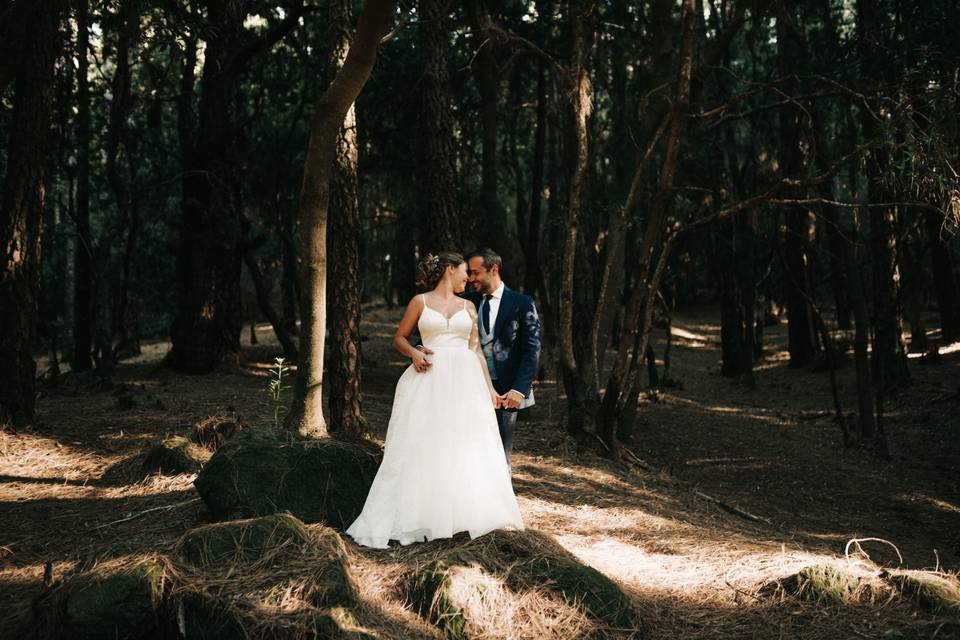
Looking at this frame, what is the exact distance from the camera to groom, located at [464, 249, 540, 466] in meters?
6.40

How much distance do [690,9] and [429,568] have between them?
755cm

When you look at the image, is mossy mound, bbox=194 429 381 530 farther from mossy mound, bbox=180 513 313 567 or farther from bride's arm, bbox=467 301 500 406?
A: bride's arm, bbox=467 301 500 406

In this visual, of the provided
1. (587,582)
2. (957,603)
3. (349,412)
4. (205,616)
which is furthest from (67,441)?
(957,603)

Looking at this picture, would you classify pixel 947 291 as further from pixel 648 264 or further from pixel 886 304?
pixel 648 264

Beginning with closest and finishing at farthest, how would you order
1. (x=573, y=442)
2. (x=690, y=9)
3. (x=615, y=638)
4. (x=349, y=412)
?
(x=615, y=638), (x=349, y=412), (x=690, y=9), (x=573, y=442)

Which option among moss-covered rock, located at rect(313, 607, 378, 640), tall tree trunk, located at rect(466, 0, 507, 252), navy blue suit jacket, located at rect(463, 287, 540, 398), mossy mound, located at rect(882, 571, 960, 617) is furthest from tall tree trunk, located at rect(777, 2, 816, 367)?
moss-covered rock, located at rect(313, 607, 378, 640)

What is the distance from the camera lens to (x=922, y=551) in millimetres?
8219

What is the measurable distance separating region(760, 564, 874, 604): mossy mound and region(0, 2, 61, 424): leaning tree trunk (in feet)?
25.9

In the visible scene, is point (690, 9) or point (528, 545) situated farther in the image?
point (690, 9)

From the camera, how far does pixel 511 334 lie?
21.4 ft

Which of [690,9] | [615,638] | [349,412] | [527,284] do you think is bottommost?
[615,638]

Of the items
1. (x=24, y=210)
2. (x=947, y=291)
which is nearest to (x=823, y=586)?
(x=24, y=210)

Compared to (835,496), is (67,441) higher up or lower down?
higher up

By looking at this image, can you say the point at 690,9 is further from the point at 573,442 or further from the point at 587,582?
the point at 587,582
